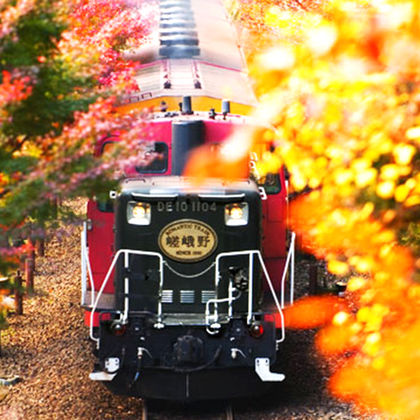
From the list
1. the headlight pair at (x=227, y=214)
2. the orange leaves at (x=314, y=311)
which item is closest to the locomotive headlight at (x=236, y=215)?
the headlight pair at (x=227, y=214)

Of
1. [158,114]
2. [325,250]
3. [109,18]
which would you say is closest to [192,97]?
[158,114]

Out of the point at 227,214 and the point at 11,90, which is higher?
the point at 11,90

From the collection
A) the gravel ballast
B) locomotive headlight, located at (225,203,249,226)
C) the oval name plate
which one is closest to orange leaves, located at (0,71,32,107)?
the gravel ballast

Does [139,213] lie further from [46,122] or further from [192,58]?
[192,58]

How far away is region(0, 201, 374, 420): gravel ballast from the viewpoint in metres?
9.05

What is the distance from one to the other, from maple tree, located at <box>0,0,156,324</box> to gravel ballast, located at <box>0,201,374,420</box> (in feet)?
3.94

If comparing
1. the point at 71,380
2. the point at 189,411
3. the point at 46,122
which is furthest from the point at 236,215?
the point at 71,380

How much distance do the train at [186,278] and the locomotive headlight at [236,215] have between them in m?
0.01

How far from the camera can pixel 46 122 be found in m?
6.39

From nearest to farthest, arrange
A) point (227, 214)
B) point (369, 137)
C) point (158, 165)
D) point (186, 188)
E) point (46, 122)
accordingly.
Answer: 1. point (369, 137)
2. point (46, 122)
3. point (186, 188)
4. point (227, 214)
5. point (158, 165)

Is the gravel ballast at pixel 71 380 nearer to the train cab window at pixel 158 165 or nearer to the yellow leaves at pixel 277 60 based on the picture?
the train cab window at pixel 158 165

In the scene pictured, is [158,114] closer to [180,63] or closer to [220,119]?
[220,119]

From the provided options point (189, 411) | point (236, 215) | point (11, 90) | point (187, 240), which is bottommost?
point (189, 411)

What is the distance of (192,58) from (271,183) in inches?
164
